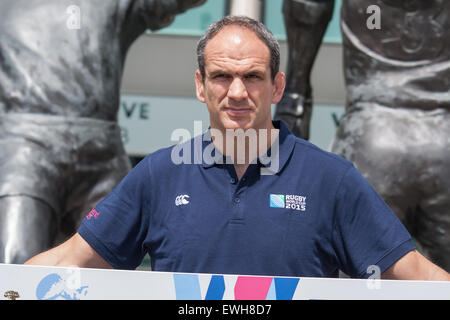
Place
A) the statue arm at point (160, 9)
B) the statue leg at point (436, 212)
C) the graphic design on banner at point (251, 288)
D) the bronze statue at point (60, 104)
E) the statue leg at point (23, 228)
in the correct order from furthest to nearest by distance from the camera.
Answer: the statue arm at point (160, 9), the bronze statue at point (60, 104), the statue leg at point (436, 212), the statue leg at point (23, 228), the graphic design on banner at point (251, 288)

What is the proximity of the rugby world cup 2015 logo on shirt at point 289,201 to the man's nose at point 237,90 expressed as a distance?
251mm

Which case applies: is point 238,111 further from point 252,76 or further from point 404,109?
point 404,109

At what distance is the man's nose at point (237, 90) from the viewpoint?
6.15 feet

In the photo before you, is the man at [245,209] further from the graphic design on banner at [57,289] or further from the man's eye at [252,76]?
the graphic design on banner at [57,289]

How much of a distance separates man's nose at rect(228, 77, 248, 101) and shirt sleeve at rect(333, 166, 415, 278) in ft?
1.05

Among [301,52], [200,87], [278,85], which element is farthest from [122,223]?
[301,52]

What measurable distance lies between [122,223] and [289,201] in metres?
0.42

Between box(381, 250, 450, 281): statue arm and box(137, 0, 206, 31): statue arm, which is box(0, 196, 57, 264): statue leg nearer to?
box(137, 0, 206, 31): statue arm

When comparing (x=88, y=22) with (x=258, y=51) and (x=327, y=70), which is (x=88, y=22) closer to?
(x=258, y=51)

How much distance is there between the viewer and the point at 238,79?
1893 mm

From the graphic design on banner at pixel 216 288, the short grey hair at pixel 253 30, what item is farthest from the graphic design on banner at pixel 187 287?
the short grey hair at pixel 253 30

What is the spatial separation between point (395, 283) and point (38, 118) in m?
1.90

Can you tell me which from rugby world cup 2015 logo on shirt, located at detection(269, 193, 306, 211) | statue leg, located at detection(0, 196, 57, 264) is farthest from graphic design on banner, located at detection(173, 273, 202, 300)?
statue leg, located at detection(0, 196, 57, 264)

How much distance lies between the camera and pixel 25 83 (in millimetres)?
3189
